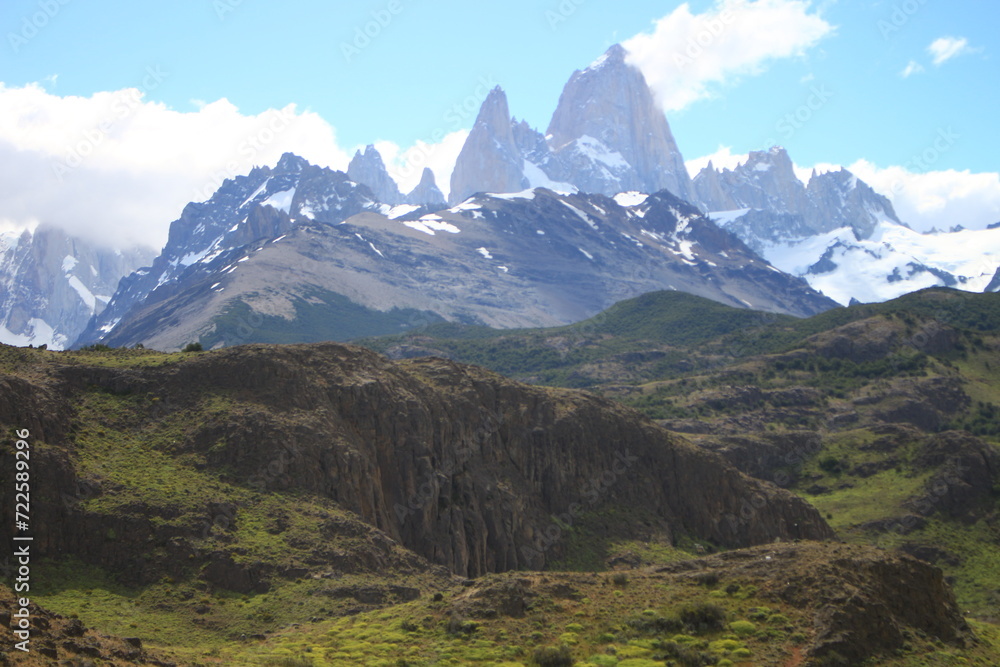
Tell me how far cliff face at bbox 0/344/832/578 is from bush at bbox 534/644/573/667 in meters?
22.0

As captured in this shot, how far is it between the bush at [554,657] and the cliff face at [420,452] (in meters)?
22.0

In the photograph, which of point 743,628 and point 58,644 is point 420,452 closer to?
point 743,628

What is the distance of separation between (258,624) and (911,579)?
33533 mm

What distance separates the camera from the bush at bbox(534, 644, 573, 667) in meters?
48.4

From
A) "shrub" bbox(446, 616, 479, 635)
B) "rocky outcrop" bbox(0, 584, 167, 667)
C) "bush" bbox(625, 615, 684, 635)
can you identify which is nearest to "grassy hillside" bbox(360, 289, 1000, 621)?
"bush" bbox(625, 615, 684, 635)

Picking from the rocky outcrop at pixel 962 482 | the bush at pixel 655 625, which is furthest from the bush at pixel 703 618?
the rocky outcrop at pixel 962 482

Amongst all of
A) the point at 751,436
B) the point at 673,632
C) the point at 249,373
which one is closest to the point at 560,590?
the point at 673,632

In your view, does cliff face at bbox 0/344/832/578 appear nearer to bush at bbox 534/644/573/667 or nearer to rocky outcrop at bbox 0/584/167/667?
rocky outcrop at bbox 0/584/167/667

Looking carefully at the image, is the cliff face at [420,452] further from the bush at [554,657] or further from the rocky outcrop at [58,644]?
the bush at [554,657]

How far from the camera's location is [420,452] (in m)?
84.3

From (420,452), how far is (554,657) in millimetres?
37157

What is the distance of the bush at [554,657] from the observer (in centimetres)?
4841

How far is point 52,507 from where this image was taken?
203 feet

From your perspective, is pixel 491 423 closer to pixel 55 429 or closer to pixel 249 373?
pixel 249 373
